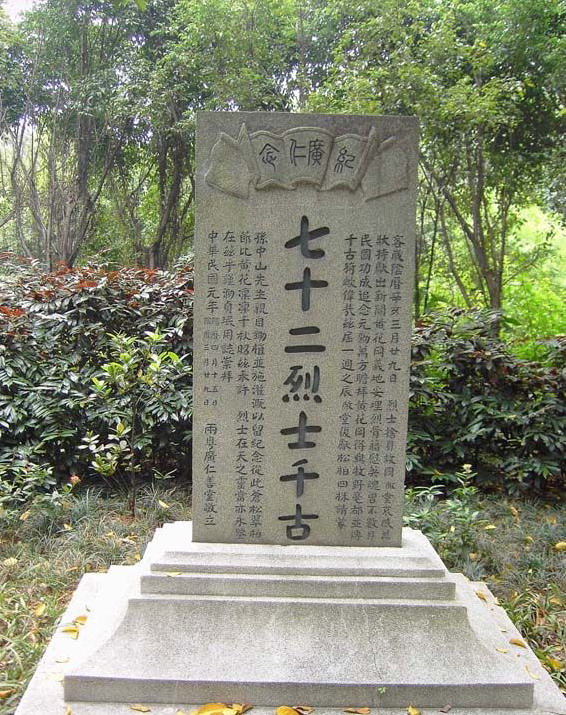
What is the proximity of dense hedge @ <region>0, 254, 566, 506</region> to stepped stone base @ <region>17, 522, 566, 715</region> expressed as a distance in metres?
2.07

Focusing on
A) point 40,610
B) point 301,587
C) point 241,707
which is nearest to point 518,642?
point 301,587

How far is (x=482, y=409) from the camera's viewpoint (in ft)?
17.7

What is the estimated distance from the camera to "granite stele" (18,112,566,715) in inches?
101

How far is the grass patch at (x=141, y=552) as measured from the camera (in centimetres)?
319

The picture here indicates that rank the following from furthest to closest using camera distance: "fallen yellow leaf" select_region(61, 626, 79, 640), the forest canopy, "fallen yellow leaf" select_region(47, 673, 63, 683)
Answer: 1. the forest canopy
2. "fallen yellow leaf" select_region(61, 626, 79, 640)
3. "fallen yellow leaf" select_region(47, 673, 63, 683)

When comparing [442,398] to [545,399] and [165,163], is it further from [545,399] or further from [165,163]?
[165,163]

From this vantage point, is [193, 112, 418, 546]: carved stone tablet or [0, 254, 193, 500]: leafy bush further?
[0, 254, 193, 500]: leafy bush

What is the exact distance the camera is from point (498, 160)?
11.0 meters

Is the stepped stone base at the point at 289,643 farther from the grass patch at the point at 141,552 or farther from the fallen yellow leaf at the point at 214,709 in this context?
the grass patch at the point at 141,552

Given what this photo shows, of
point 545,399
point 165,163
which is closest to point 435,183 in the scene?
point 165,163

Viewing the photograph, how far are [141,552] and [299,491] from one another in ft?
4.88

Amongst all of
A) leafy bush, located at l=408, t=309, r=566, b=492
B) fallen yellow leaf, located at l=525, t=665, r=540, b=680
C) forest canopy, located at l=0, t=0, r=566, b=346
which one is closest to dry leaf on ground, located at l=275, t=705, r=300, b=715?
fallen yellow leaf, located at l=525, t=665, r=540, b=680

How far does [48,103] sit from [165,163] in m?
2.73

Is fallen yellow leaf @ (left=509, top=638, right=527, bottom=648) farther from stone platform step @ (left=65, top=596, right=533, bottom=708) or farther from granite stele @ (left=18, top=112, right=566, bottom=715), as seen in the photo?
stone platform step @ (left=65, top=596, right=533, bottom=708)
